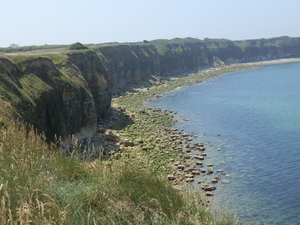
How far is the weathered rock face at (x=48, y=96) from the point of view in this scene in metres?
32.2


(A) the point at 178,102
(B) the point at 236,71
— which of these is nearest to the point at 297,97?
(A) the point at 178,102

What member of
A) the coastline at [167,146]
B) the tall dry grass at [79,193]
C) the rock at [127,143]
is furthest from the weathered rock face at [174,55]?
the tall dry grass at [79,193]

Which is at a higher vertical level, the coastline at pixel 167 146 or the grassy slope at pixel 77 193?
the grassy slope at pixel 77 193

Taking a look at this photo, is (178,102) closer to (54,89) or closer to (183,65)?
(54,89)

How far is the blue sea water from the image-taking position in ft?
83.4

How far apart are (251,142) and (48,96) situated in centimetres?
2542

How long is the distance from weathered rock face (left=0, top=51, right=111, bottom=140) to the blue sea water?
16.0 metres

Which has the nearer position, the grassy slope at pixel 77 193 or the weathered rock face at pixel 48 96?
the grassy slope at pixel 77 193

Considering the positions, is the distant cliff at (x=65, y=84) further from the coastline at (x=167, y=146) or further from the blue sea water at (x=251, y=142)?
the blue sea water at (x=251, y=142)

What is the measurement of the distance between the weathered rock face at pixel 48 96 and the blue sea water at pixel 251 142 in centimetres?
1604

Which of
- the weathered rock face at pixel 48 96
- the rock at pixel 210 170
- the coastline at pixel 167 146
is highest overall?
the weathered rock face at pixel 48 96

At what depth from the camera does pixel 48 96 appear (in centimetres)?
3709

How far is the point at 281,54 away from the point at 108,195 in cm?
19791

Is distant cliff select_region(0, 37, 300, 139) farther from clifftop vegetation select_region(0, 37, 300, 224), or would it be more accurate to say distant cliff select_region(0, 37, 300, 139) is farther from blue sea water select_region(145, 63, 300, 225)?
blue sea water select_region(145, 63, 300, 225)
